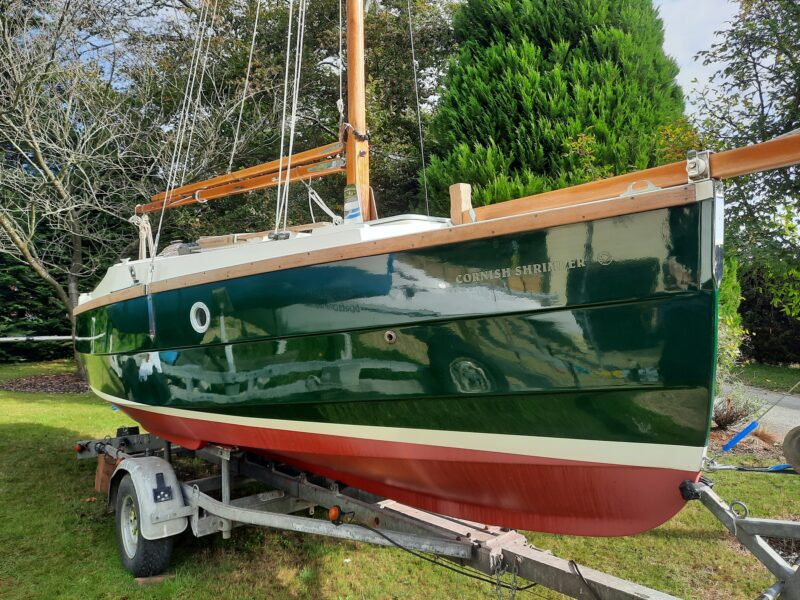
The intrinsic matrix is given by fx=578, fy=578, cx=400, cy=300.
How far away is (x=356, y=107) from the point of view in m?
3.68

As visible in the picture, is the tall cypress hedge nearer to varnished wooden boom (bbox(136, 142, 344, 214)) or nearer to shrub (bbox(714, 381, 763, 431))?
shrub (bbox(714, 381, 763, 431))

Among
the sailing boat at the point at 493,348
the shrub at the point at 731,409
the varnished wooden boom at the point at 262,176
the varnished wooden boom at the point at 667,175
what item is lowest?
the shrub at the point at 731,409

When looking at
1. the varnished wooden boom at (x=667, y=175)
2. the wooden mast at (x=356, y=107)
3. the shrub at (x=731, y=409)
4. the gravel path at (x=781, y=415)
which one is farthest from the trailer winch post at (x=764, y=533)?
the gravel path at (x=781, y=415)

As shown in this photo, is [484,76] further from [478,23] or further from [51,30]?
[51,30]

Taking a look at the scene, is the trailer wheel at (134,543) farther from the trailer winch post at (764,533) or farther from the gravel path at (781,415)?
the gravel path at (781,415)

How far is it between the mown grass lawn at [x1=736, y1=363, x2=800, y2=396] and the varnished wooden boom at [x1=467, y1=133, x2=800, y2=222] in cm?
866

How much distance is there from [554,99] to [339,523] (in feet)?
18.9

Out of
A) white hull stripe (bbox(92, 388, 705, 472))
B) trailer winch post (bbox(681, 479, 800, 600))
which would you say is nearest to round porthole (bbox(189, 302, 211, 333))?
white hull stripe (bbox(92, 388, 705, 472))

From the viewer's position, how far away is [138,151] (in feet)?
34.9

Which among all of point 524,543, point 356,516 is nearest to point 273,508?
point 356,516

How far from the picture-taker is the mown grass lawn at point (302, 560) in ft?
11.0

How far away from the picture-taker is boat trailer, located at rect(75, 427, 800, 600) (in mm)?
2068

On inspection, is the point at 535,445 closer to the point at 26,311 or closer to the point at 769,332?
the point at 769,332

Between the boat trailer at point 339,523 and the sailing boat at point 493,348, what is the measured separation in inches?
5.7
